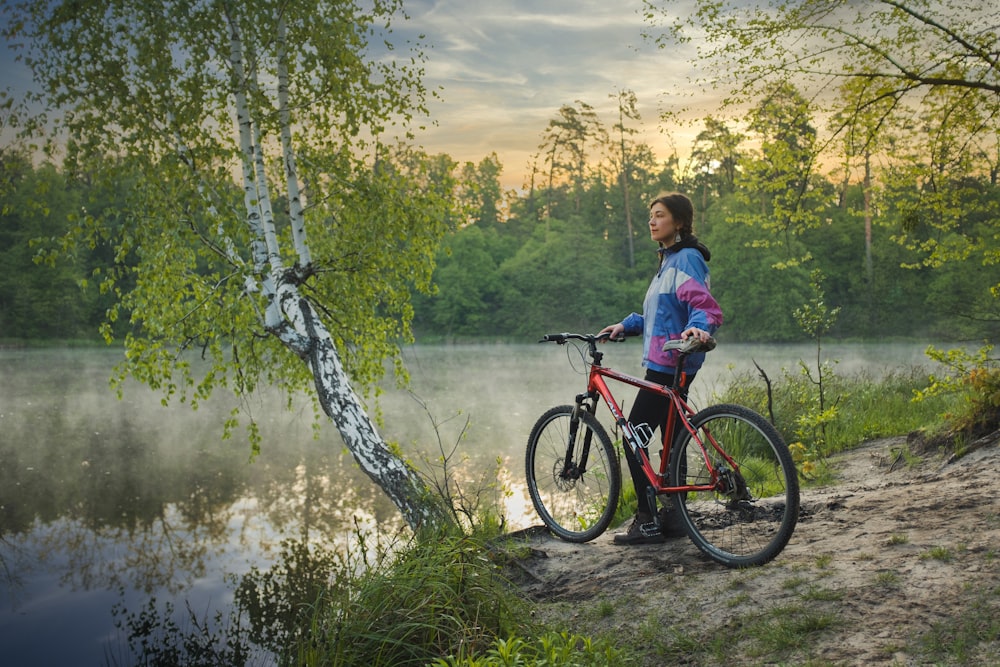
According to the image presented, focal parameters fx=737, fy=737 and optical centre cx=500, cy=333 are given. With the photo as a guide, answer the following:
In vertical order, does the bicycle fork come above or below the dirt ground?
above

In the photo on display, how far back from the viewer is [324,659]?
355cm

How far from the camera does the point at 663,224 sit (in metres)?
4.23

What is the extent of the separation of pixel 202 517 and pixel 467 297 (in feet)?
136

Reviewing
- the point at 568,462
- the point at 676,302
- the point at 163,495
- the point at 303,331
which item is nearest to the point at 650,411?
the point at 676,302

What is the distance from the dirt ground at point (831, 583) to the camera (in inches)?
116

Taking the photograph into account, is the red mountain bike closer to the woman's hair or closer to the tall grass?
the woman's hair

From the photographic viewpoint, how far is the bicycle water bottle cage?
12.5ft

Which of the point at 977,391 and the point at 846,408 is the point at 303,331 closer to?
the point at 977,391

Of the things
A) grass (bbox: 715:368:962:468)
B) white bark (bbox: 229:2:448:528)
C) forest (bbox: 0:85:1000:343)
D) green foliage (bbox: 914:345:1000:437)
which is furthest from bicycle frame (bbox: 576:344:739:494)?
forest (bbox: 0:85:1000:343)

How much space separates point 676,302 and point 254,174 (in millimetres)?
6264

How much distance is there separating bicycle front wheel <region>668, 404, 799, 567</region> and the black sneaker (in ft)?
0.99

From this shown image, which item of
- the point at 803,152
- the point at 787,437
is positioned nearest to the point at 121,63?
the point at 803,152

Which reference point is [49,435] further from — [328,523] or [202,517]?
[328,523]

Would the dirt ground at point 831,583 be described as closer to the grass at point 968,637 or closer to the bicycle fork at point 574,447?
the grass at point 968,637
